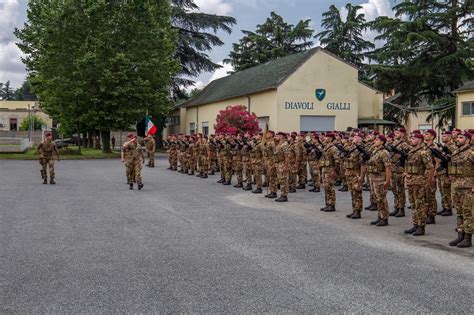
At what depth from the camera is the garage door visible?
3754cm

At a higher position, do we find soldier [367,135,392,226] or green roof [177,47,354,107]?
green roof [177,47,354,107]

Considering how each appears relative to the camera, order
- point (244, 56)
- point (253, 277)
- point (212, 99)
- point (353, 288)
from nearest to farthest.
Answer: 1. point (353, 288)
2. point (253, 277)
3. point (212, 99)
4. point (244, 56)

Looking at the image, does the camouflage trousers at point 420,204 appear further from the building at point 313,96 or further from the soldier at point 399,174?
the building at point 313,96

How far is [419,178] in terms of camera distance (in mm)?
9922

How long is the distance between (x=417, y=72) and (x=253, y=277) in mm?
36074

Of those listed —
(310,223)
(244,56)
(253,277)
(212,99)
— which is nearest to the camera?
(253,277)

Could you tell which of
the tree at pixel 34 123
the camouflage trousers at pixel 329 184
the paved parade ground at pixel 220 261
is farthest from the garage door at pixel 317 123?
the tree at pixel 34 123

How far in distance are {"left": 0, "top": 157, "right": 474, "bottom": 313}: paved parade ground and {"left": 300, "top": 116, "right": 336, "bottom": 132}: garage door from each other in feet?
79.8

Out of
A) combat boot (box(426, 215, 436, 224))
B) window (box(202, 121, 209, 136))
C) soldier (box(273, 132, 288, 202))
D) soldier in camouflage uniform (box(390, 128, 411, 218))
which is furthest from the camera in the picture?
window (box(202, 121, 209, 136))

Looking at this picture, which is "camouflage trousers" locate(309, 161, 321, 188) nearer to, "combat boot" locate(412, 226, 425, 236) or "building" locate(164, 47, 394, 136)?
"combat boot" locate(412, 226, 425, 236)

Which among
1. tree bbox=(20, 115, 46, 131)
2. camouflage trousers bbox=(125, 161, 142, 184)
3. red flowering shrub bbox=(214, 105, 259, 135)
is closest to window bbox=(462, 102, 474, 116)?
red flowering shrub bbox=(214, 105, 259, 135)

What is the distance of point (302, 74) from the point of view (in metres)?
37.2

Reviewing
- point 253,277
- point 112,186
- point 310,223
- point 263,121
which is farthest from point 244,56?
point 253,277

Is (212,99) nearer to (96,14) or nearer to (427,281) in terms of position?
(96,14)
